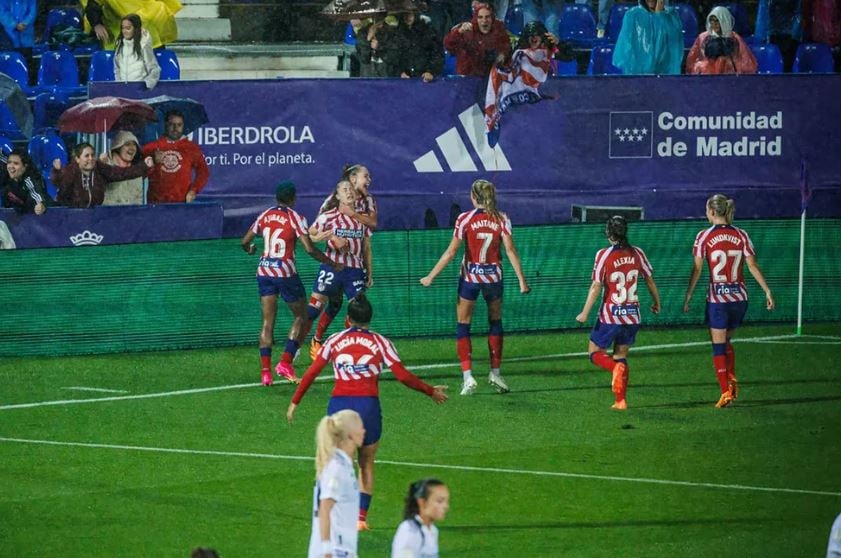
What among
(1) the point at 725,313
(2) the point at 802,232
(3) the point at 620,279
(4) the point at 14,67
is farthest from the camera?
(4) the point at 14,67

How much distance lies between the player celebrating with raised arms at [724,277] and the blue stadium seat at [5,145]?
36.1 ft

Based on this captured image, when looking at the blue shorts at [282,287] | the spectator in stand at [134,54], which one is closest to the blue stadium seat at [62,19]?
the spectator in stand at [134,54]

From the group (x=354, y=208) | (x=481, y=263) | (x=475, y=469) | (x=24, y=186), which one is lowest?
(x=475, y=469)

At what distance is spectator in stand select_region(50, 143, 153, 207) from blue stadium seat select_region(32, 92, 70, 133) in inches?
111

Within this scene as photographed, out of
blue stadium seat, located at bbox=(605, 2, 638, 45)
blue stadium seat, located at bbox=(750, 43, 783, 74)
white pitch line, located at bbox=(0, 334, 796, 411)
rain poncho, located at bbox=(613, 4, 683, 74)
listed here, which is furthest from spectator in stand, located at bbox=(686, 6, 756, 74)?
white pitch line, located at bbox=(0, 334, 796, 411)

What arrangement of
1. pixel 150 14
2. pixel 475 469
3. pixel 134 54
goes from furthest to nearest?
pixel 150 14
pixel 134 54
pixel 475 469

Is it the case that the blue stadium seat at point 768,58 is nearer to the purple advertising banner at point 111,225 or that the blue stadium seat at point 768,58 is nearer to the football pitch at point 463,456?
the football pitch at point 463,456

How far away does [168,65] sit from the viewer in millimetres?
26281

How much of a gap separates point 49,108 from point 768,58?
1146 cm

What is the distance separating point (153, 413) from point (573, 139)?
31.5 ft

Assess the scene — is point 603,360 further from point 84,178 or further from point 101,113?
point 101,113

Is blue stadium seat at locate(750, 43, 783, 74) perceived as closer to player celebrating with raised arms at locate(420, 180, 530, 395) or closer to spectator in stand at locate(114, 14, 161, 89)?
spectator in stand at locate(114, 14, 161, 89)

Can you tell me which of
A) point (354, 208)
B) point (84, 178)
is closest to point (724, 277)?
point (354, 208)

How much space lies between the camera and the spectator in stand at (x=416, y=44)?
82.9 feet
